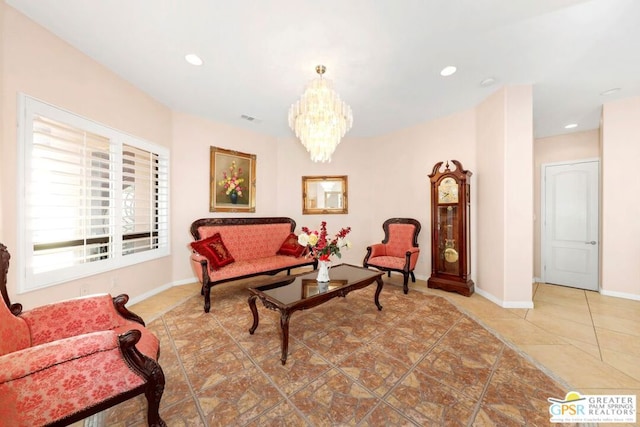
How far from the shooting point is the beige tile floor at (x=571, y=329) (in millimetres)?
1860

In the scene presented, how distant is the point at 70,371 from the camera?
1.06 metres

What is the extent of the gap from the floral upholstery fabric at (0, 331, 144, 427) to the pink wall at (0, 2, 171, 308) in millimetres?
1671

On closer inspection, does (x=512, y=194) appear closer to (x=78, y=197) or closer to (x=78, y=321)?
(x=78, y=321)

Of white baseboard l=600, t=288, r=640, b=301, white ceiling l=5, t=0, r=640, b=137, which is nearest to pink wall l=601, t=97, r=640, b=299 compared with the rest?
white baseboard l=600, t=288, r=640, b=301

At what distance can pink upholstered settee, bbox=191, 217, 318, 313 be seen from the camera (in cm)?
323

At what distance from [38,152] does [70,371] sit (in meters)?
2.31

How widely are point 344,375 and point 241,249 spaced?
277 cm

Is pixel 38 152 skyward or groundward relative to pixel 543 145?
groundward

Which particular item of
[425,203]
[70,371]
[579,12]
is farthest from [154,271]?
[579,12]

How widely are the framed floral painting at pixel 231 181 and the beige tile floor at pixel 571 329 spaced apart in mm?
1561

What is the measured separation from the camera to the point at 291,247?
14.0 feet

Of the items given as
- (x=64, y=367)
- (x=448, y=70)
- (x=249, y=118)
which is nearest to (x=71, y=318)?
(x=64, y=367)

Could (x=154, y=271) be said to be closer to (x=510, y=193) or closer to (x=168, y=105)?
(x=168, y=105)

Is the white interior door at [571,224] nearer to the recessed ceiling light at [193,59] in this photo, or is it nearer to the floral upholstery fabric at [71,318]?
the recessed ceiling light at [193,59]
